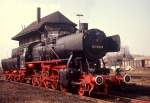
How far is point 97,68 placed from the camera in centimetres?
1552

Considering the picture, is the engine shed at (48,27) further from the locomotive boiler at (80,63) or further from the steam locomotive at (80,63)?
the steam locomotive at (80,63)

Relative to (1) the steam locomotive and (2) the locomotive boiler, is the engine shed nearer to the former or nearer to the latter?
(2) the locomotive boiler

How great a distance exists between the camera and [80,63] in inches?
593

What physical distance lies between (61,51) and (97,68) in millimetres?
2602

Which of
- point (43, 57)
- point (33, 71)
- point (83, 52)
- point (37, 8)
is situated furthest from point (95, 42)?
point (37, 8)

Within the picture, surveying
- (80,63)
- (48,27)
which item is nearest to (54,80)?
(80,63)

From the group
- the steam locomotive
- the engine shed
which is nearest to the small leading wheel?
the steam locomotive

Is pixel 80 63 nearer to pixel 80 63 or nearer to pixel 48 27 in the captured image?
pixel 80 63

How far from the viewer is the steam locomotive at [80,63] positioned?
14.1 meters

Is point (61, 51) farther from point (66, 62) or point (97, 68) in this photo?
point (97, 68)

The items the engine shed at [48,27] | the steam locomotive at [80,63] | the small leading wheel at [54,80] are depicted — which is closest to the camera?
the steam locomotive at [80,63]

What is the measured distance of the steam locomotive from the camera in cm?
1413

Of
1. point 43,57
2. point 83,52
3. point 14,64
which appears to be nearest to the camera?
point 83,52

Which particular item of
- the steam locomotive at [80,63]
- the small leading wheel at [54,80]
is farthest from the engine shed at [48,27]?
the small leading wheel at [54,80]
